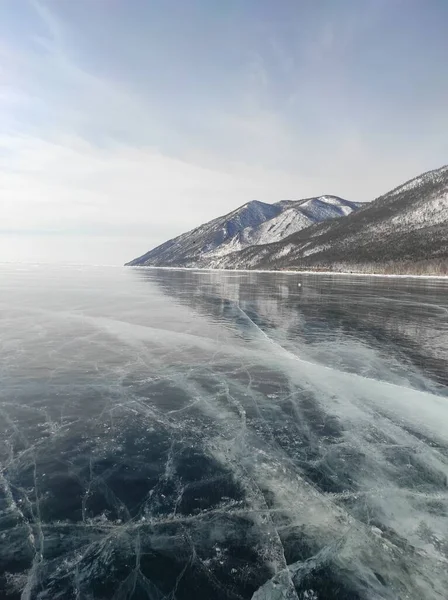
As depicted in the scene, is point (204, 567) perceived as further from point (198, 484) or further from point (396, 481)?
point (396, 481)

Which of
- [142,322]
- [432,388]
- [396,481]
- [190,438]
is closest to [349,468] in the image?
[396,481]

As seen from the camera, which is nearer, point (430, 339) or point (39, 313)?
point (430, 339)

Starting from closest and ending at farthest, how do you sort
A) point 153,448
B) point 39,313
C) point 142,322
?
point 153,448, point 142,322, point 39,313

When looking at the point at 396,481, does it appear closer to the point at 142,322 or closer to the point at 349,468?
the point at 349,468

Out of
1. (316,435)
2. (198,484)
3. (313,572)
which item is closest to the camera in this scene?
(313,572)

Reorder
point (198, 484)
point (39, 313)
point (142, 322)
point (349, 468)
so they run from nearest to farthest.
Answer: point (198, 484), point (349, 468), point (142, 322), point (39, 313)

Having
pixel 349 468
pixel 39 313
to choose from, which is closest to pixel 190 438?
pixel 349 468

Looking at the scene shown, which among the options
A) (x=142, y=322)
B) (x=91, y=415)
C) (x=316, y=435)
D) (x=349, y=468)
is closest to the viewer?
(x=349, y=468)
